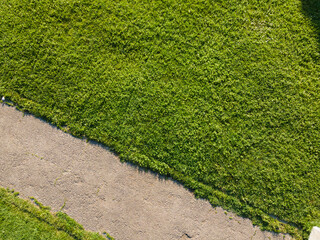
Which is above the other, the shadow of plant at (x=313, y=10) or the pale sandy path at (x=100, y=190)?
the shadow of plant at (x=313, y=10)

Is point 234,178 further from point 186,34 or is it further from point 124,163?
point 186,34

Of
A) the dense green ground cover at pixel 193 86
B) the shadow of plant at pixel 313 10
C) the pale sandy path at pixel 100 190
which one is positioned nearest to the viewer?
the pale sandy path at pixel 100 190

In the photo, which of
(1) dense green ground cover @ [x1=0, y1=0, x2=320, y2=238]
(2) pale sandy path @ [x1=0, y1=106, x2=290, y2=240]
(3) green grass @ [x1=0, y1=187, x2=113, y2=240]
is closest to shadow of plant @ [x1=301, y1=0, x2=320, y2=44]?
(1) dense green ground cover @ [x1=0, y1=0, x2=320, y2=238]

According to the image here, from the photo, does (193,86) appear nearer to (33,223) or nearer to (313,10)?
(313,10)

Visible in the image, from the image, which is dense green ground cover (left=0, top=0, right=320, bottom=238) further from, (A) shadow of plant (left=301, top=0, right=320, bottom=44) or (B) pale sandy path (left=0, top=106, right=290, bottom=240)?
(B) pale sandy path (left=0, top=106, right=290, bottom=240)

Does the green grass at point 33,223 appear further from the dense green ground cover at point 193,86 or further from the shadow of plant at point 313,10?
the shadow of plant at point 313,10

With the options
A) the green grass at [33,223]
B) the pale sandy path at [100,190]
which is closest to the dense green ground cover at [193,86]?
the pale sandy path at [100,190]
